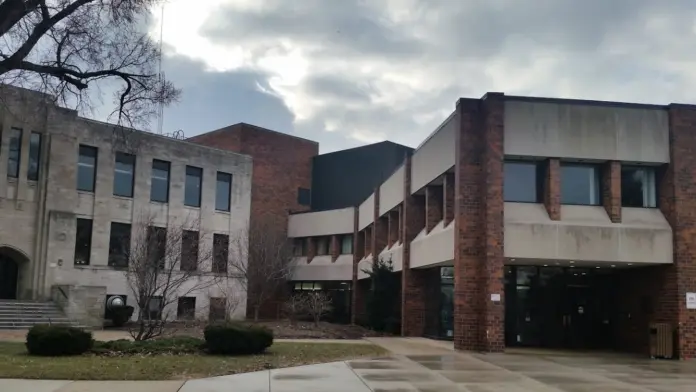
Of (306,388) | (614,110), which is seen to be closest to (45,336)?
(306,388)

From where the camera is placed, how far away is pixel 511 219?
2280 cm

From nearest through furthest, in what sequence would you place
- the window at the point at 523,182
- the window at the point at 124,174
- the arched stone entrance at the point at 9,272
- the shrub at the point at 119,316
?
the window at the point at 523,182 → the shrub at the point at 119,316 → the arched stone entrance at the point at 9,272 → the window at the point at 124,174

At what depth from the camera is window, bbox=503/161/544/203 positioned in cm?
2347

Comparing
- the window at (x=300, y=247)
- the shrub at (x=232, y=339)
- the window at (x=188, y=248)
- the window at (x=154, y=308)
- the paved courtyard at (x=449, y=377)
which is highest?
the window at (x=300, y=247)

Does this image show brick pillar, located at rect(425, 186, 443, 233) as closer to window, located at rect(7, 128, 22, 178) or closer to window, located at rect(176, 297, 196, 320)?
window, located at rect(176, 297, 196, 320)

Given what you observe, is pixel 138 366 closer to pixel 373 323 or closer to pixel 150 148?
pixel 373 323

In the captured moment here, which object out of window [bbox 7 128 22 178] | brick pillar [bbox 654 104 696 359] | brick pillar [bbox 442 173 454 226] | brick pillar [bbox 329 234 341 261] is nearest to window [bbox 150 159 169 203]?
window [bbox 7 128 22 178]

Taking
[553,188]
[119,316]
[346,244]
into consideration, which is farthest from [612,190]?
[346,244]

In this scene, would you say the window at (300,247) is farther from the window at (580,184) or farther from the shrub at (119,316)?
the window at (580,184)

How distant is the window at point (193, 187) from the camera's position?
4253 centimetres

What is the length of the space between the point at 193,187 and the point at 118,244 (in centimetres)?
631

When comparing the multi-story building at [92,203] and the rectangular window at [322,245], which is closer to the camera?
the multi-story building at [92,203]

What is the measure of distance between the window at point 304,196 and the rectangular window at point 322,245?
16.3ft

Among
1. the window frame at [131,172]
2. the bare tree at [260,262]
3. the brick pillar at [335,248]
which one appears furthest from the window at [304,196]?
the window frame at [131,172]
